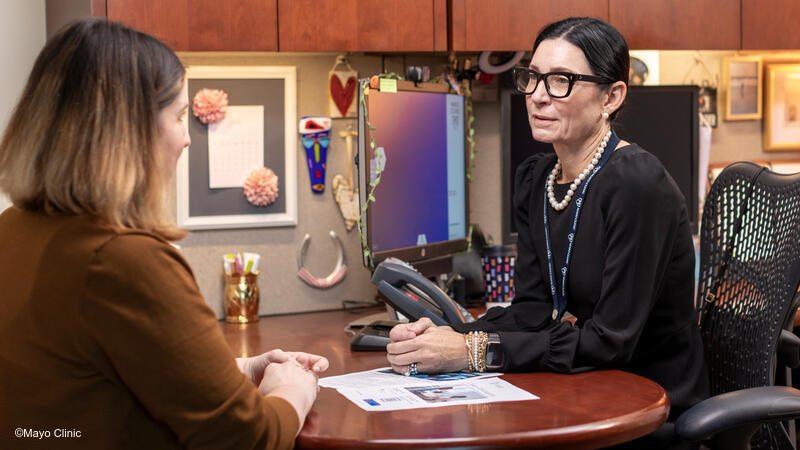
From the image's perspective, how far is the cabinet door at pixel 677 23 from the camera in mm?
2562

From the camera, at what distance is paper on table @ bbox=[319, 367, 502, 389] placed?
5.14ft

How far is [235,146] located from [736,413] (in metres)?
1.51

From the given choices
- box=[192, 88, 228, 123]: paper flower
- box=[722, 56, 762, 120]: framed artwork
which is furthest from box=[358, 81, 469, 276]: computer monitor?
box=[722, 56, 762, 120]: framed artwork

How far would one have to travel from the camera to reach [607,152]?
1744 millimetres

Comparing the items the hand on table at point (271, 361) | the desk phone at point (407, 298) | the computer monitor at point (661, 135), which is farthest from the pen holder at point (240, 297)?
the hand on table at point (271, 361)

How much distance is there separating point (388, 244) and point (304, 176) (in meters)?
0.44

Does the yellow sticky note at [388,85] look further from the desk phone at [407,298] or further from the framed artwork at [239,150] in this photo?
the desk phone at [407,298]

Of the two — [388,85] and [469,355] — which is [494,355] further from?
[388,85]

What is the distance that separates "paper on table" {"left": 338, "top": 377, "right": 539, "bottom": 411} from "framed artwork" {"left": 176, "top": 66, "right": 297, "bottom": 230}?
1.10m

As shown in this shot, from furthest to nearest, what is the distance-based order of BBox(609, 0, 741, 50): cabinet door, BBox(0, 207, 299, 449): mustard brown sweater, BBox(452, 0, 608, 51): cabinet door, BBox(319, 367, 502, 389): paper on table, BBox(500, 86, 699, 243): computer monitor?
BBox(500, 86, 699, 243): computer monitor, BBox(609, 0, 741, 50): cabinet door, BBox(452, 0, 608, 51): cabinet door, BBox(319, 367, 502, 389): paper on table, BBox(0, 207, 299, 449): mustard brown sweater

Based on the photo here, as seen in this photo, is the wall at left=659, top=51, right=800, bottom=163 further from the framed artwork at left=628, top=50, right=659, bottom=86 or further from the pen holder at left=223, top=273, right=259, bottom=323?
the pen holder at left=223, top=273, right=259, bottom=323

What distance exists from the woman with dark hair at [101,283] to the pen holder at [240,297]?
1.29 metres

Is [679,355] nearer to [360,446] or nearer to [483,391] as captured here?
[483,391]

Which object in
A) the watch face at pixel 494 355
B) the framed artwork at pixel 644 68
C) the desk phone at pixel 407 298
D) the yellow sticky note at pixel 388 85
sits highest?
the framed artwork at pixel 644 68
